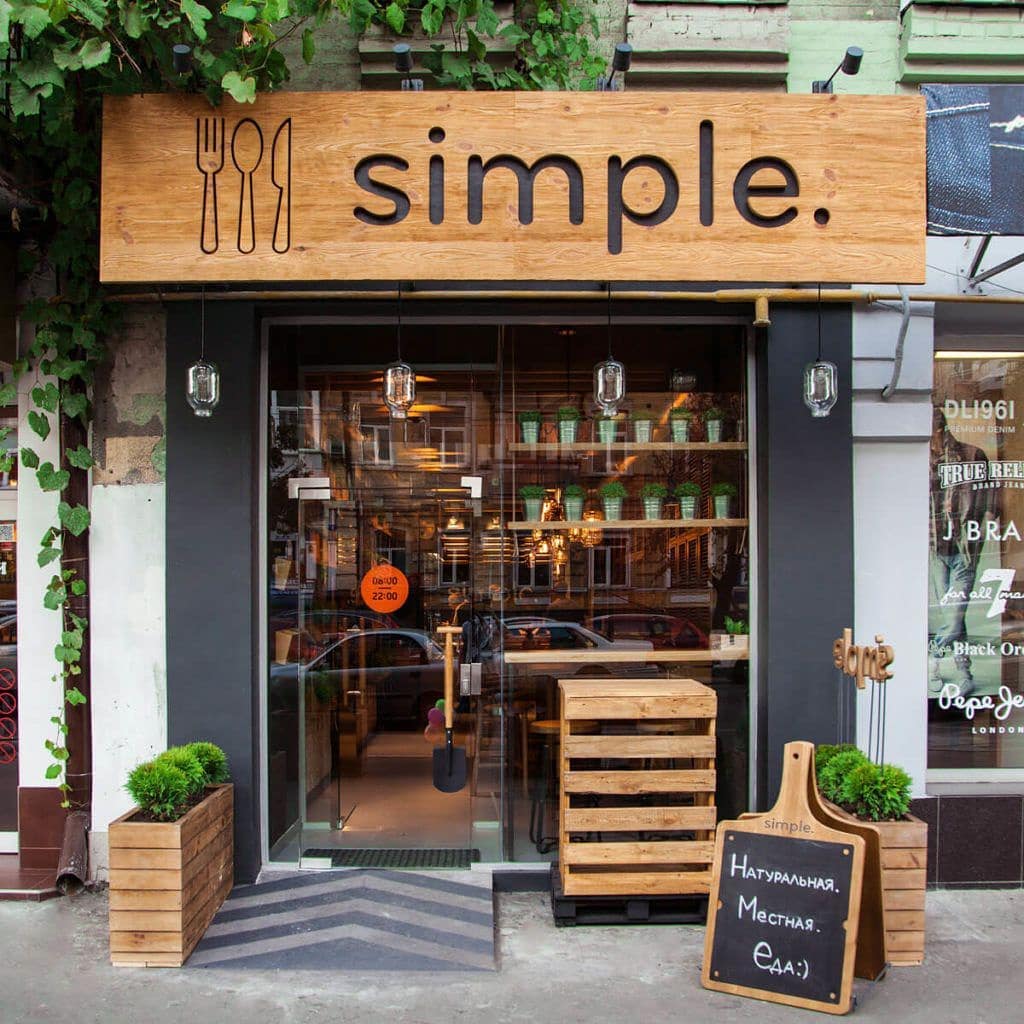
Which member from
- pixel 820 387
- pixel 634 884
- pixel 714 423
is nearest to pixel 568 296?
pixel 714 423

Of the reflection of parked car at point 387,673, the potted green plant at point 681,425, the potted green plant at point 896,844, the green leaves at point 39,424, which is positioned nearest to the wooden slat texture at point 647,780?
the potted green plant at point 896,844

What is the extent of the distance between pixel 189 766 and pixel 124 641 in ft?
3.61

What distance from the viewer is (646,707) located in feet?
17.3

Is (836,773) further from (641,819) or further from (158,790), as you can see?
(158,790)

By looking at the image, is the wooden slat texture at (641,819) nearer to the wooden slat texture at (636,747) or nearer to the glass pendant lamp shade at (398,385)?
the wooden slat texture at (636,747)

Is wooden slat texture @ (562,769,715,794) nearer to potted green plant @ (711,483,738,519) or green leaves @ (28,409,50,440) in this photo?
potted green plant @ (711,483,738,519)

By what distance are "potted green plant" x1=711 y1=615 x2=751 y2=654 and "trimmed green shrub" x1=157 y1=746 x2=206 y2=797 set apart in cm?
317

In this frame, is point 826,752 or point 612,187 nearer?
point 612,187

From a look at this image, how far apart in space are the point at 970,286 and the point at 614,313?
220 cm

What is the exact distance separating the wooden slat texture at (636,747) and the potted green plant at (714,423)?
1.96 meters

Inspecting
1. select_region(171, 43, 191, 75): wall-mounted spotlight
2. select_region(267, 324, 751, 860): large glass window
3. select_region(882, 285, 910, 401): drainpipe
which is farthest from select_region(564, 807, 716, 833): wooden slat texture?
select_region(171, 43, 191, 75): wall-mounted spotlight

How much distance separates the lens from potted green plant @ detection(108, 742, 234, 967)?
4.60 meters

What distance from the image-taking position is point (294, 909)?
17.1 feet

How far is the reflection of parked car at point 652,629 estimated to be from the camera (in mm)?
6102
